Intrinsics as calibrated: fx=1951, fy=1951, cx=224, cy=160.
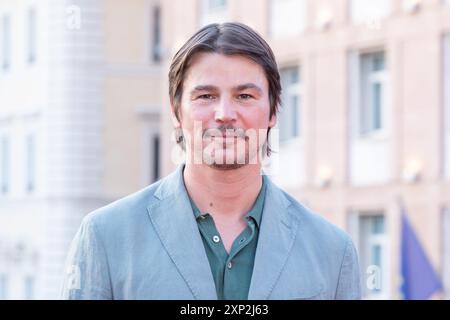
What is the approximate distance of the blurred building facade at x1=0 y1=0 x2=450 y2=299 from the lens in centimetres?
2720

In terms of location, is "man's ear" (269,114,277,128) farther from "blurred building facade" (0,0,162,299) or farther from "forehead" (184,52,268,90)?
"blurred building facade" (0,0,162,299)

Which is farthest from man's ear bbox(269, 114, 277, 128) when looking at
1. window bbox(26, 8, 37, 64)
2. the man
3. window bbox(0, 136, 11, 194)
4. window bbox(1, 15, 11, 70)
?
window bbox(0, 136, 11, 194)

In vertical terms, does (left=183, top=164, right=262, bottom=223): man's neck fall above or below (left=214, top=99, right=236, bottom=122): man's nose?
below

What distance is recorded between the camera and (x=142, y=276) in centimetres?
400

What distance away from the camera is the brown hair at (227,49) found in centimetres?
406

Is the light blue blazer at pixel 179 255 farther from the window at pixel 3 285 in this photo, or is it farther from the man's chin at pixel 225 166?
the window at pixel 3 285

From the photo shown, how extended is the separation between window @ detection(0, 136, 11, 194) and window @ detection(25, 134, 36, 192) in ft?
3.75

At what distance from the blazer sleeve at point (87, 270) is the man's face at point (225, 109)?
28 cm

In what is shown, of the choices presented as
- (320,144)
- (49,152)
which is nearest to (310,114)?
(320,144)

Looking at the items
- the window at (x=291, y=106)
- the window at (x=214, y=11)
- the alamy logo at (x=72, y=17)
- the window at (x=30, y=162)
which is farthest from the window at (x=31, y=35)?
the alamy logo at (x=72, y=17)

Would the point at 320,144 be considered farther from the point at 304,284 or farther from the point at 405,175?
the point at 304,284

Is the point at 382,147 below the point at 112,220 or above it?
above

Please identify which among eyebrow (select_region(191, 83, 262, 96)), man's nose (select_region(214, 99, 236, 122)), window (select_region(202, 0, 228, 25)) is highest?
window (select_region(202, 0, 228, 25))

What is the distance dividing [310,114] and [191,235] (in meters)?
26.2
